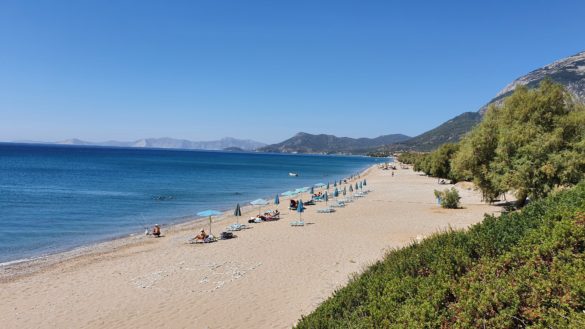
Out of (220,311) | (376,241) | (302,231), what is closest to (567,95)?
(376,241)

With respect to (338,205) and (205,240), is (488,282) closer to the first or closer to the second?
(205,240)

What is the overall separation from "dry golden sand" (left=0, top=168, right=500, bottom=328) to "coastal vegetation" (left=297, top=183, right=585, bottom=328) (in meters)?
5.14

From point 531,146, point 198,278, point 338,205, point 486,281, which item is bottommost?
point 338,205

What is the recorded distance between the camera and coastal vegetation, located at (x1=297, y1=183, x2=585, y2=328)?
423 centimetres

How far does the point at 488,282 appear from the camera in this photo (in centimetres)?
492

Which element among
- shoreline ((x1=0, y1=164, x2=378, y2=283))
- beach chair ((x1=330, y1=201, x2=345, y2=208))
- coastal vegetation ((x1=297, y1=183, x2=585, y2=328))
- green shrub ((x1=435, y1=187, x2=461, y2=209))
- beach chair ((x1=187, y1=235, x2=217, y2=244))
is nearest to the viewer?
coastal vegetation ((x1=297, y1=183, x2=585, y2=328))

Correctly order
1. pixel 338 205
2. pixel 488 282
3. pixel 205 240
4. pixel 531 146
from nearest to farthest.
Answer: pixel 488 282, pixel 531 146, pixel 205 240, pixel 338 205

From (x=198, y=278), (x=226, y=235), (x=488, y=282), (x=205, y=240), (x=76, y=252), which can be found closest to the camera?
(x=488, y=282)

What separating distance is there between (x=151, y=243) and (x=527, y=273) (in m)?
21.1

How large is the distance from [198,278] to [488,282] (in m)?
11.9

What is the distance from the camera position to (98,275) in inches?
615

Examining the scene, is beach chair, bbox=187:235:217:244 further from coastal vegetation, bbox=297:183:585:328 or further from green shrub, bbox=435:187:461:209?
green shrub, bbox=435:187:461:209

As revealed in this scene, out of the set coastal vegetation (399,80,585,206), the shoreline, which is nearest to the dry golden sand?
the shoreline

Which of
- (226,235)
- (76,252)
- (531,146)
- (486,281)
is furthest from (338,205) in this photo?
(486,281)
